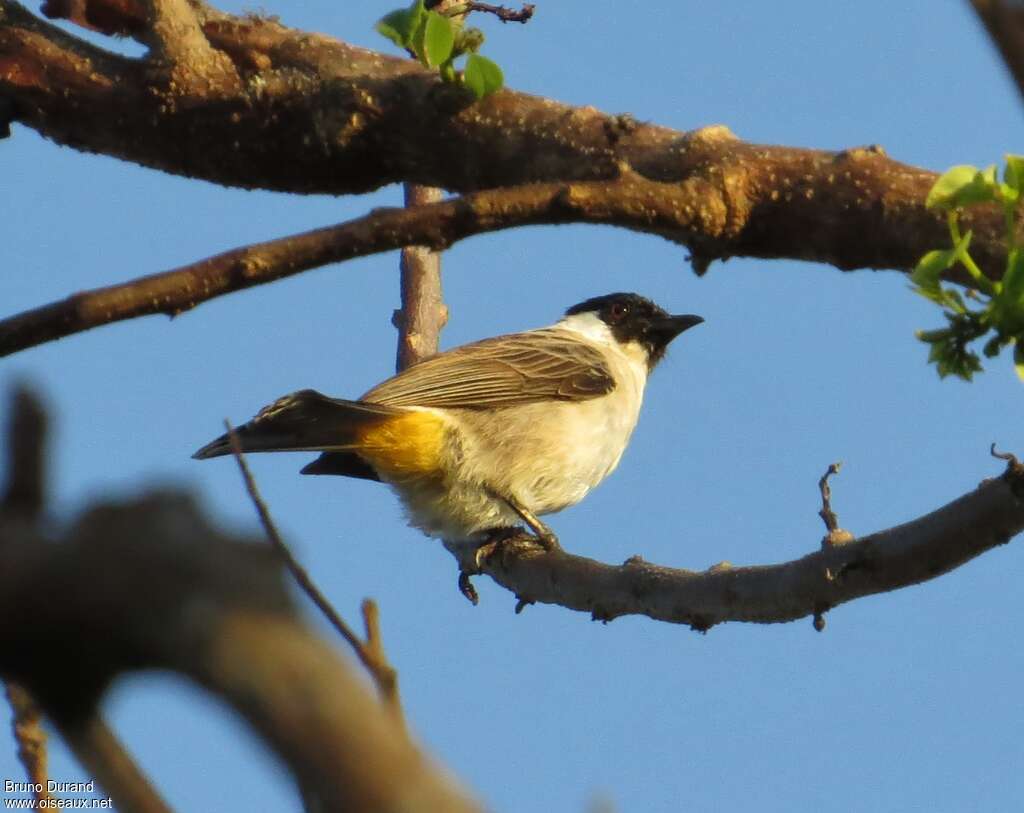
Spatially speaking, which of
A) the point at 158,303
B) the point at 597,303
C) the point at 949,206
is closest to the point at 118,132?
the point at 158,303

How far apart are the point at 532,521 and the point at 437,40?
3434mm

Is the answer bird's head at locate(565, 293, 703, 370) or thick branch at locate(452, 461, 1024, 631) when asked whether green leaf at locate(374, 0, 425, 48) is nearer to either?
thick branch at locate(452, 461, 1024, 631)

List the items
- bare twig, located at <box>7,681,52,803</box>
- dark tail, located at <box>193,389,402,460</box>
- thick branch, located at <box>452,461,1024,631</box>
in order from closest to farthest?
bare twig, located at <box>7,681,52,803</box>, thick branch, located at <box>452,461,1024,631</box>, dark tail, located at <box>193,389,402,460</box>

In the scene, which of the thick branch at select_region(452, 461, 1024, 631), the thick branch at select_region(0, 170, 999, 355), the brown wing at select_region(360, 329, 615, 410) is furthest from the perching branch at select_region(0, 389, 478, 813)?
the brown wing at select_region(360, 329, 615, 410)

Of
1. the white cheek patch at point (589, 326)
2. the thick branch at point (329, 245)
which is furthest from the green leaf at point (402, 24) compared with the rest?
the white cheek patch at point (589, 326)

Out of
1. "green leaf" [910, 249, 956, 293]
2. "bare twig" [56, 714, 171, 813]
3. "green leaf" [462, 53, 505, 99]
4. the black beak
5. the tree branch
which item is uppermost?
the black beak

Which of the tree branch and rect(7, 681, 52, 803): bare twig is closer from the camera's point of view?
rect(7, 681, 52, 803): bare twig

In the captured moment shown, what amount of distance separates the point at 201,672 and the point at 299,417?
4.73 m

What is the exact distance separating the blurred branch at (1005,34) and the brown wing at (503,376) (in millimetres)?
5047

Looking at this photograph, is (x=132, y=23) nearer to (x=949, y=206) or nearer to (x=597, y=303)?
→ (x=949, y=206)

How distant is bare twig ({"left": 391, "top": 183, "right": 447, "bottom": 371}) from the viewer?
19.7 feet

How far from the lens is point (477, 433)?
6586 mm

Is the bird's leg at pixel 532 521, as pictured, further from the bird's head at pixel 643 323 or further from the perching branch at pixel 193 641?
the perching branch at pixel 193 641

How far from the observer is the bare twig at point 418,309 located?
6004 millimetres
